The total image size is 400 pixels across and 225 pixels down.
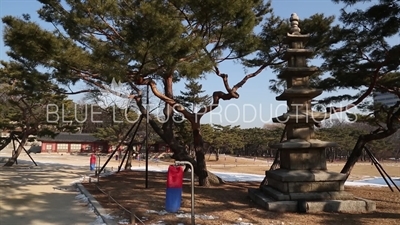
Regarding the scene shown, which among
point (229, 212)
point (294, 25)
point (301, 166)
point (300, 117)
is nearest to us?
point (229, 212)

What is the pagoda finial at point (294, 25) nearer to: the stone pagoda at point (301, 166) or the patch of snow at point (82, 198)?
the stone pagoda at point (301, 166)

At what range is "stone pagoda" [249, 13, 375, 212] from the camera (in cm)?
669

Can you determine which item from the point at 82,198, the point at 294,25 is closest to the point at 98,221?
the point at 82,198

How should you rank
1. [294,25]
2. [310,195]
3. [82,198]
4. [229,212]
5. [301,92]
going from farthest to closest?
[82,198] < [294,25] < [301,92] < [310,195] < [229,212]

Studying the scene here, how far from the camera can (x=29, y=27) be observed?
7883 mm

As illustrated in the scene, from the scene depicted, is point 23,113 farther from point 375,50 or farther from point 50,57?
point 375,50

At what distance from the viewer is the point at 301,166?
Result: 7484mm

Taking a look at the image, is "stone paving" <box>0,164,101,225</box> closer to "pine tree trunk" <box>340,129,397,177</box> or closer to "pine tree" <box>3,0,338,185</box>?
"pine tree" <box>3,0,338,185</box>

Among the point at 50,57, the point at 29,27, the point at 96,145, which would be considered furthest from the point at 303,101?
the point at 96,145

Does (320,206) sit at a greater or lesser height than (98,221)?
greater

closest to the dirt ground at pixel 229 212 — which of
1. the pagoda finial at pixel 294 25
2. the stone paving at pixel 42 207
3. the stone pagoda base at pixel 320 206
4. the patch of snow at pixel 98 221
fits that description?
the stone pagoda base at pixel 320 206

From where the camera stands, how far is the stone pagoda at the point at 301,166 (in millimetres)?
6688

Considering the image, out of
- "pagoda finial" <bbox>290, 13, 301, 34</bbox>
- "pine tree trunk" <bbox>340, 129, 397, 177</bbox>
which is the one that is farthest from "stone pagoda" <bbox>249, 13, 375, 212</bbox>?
"pine tree trunk" <bbox>340, 129, 397, 177</bbox>

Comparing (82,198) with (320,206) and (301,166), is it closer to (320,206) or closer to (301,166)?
(301,166)
